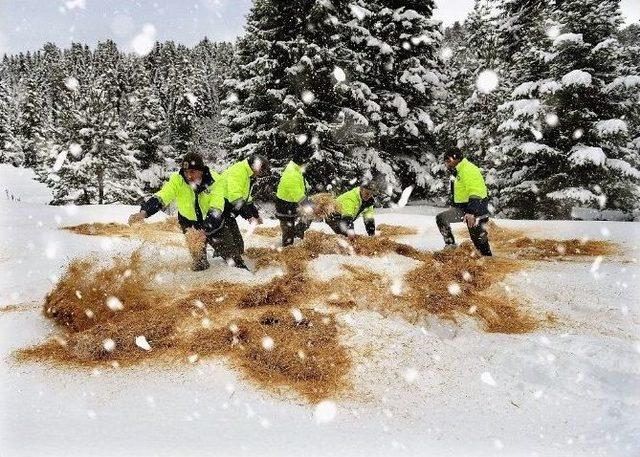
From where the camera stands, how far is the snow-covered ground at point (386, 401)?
122 inches

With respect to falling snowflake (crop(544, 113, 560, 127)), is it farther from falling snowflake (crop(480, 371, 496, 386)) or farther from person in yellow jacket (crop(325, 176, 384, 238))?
falling snowflake (crop(480, 371, 496, 386))

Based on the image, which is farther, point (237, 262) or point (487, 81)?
point (487, 81)

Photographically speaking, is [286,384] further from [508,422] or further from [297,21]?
[297,21]

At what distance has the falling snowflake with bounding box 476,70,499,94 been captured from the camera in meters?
23.7

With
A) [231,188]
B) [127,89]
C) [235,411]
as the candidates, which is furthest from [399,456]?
[127,89]

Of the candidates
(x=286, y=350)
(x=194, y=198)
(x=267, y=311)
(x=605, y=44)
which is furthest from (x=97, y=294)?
(x=605, y=44)

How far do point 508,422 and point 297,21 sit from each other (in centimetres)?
1600

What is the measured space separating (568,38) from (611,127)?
3.12 metres

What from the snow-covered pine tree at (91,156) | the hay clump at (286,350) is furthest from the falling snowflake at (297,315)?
the snow-covered pine tree at (91,156)

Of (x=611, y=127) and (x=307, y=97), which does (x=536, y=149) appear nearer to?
(x=611, y=127)

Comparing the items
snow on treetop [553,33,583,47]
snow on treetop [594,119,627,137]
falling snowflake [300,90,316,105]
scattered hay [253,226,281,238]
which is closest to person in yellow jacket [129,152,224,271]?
scattered hay [253,226,281,238]

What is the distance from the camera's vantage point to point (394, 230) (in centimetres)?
1165

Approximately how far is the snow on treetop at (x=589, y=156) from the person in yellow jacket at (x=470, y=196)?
8592 mm

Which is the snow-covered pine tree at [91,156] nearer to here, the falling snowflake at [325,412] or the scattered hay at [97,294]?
the scattered hay at [97,294]
